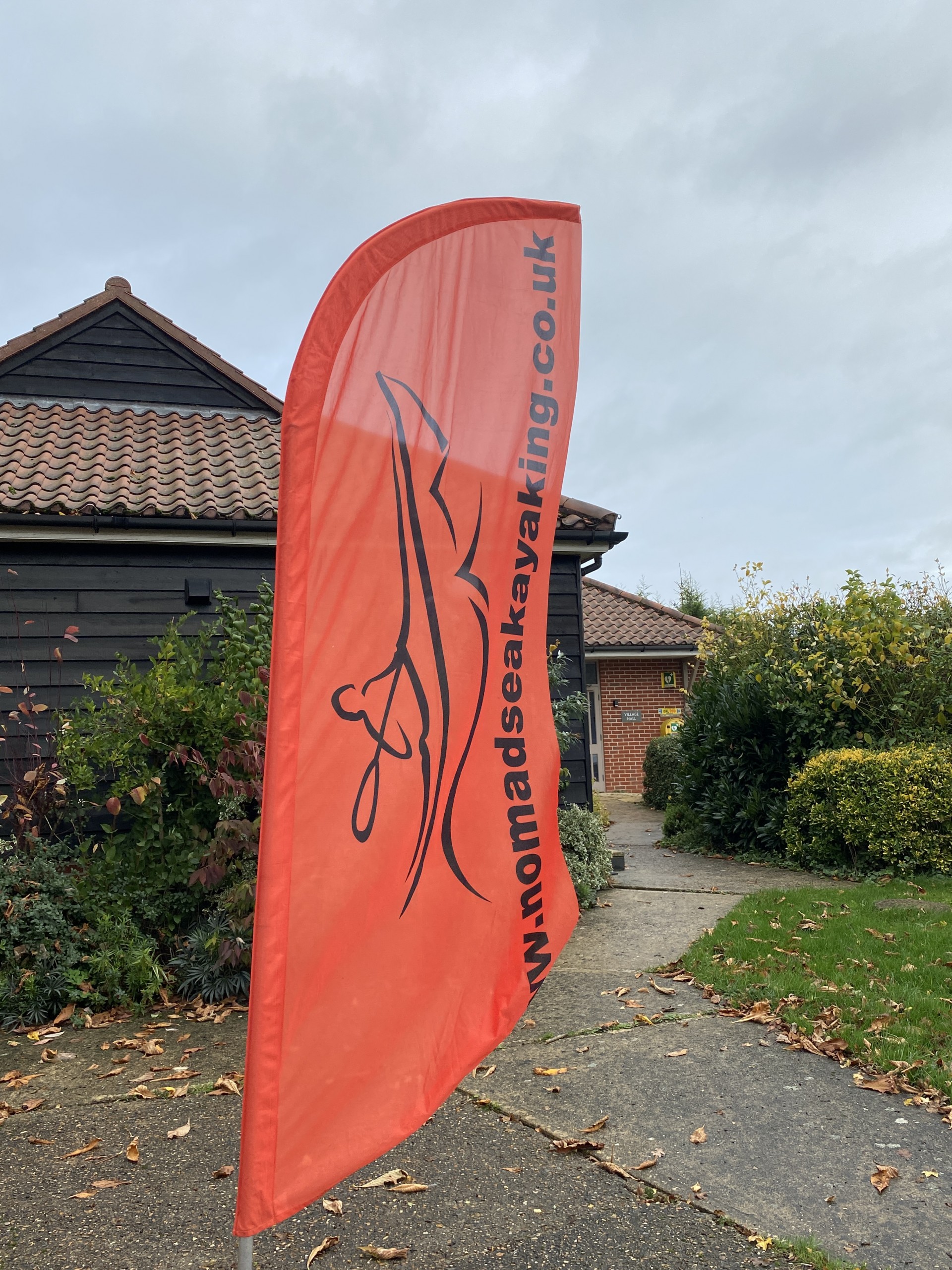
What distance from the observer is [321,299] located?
196 centimetres

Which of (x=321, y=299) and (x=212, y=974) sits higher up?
(x=321, y=299)

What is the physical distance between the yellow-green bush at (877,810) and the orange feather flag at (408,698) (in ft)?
24.9

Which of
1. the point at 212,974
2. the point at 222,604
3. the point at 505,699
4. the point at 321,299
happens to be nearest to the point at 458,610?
the point at 505,699

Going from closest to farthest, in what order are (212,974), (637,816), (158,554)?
(212,974) < (158,554) < (637,816)

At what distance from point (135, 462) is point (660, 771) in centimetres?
1148

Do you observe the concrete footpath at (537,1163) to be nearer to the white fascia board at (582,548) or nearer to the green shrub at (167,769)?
the green shrub at (167,769)

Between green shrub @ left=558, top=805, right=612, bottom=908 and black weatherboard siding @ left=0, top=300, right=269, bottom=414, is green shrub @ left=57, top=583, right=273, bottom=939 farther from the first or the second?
black weatherboard siding @ left=0, top=300, right=269, bottom=414

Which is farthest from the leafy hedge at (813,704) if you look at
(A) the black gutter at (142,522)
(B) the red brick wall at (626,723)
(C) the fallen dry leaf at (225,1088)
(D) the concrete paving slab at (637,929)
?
(C) the fallen dry leaf at (225,1088)

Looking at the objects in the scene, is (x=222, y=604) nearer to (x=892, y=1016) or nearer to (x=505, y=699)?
(x=505, y=699)

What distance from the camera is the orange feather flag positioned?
186 centimetres

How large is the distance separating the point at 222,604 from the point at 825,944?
4972 millimetres

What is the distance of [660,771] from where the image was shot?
16625 mm

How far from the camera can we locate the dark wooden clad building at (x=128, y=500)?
718 centimetres

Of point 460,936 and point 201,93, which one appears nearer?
point 460,936
